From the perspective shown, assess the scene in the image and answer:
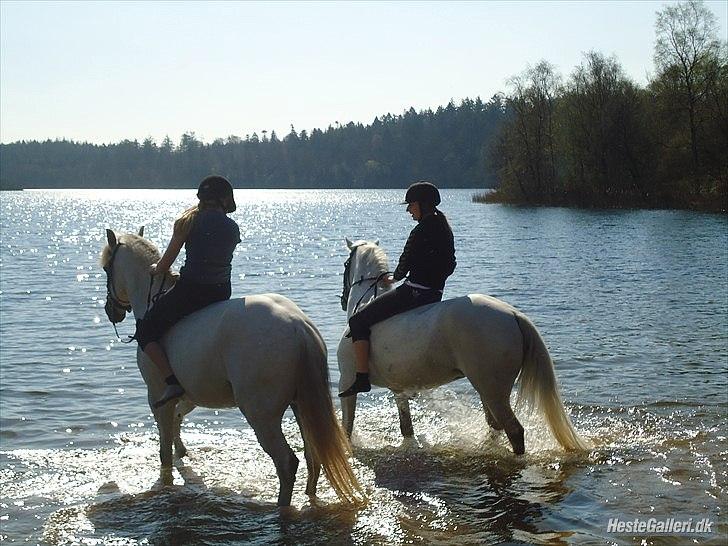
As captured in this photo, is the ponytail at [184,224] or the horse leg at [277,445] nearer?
the horse leg at [277,445]

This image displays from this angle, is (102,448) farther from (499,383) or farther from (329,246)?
(329,246)

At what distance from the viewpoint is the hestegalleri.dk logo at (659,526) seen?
6.26 meters

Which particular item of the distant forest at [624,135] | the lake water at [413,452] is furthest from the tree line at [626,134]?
the lake water at [413,452]

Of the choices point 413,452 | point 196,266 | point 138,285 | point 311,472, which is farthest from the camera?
point 413,452

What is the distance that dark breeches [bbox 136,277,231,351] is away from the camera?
7.59 meters

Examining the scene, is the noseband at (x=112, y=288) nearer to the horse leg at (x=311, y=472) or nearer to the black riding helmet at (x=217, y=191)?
the black riding helmet at (x=217, y=191)

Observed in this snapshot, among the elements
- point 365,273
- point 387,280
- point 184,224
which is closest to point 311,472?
point 184,224

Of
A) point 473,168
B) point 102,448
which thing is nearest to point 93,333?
point 102,448

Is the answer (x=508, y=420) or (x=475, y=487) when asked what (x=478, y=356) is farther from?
(x=475, y=487)

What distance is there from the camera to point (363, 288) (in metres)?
9.66

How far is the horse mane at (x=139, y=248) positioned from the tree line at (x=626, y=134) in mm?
53936

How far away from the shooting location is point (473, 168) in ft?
634

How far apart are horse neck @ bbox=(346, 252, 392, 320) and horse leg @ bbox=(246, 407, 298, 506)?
2657mm

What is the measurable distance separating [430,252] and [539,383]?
1729mm
